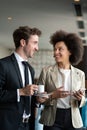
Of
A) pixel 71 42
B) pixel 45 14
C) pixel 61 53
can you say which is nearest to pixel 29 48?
pixel 61 53

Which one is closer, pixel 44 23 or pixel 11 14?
pixel 11 14

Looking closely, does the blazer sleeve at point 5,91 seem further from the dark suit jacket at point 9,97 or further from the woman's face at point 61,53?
the woman's face at point 61,53

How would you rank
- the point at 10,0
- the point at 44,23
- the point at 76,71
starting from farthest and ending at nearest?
the point at 44,23 < the point at 10,0 < the point at 76,71

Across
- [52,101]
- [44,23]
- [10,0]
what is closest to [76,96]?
[52,101]

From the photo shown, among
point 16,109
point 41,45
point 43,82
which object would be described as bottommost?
point 16,109

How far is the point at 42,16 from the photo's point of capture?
869 cm

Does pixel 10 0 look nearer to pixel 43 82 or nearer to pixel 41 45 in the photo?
pixel 43 82

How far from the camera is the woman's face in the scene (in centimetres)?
237

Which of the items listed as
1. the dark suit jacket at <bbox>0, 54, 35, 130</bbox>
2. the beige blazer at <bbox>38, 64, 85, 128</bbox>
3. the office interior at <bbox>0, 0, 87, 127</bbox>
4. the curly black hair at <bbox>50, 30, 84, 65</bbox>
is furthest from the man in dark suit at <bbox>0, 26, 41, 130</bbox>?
the office interior at <bbox>0, 0, 87, 127</bbox>

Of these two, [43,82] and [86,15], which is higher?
[86,15]

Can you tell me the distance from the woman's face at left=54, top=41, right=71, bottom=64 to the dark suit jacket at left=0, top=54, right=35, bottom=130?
40 centimetres

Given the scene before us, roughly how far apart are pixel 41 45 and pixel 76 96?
41.5 feet

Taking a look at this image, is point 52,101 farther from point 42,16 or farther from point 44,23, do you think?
point 44,23

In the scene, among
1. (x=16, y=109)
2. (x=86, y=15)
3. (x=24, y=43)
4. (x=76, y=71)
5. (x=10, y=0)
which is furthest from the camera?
(x=86, y=15)
